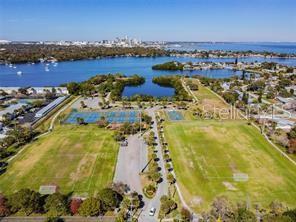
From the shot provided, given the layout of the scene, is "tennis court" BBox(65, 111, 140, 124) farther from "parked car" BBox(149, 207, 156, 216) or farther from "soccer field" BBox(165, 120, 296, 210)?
"parked car" BBox(149, 207, 156, 216)

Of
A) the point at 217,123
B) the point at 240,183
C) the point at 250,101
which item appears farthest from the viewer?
the point at 250,101

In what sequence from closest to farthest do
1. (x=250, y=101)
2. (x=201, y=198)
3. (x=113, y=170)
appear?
(x=201, y=198)
(x=113, y=170)
(x=250, y=101)

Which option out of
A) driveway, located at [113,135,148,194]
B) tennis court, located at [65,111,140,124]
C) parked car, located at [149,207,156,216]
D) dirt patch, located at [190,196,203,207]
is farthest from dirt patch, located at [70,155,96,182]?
tennis court, located at [65,111,140,124]

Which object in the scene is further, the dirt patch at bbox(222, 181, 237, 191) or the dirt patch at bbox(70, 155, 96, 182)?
the dirt patch at bbox(70, 155, 96, 182)

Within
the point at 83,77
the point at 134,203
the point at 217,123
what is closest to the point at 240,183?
the point at 134,203

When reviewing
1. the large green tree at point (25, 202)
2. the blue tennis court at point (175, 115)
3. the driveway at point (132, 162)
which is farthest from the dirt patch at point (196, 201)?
the blue tennis court at point (175, 115)

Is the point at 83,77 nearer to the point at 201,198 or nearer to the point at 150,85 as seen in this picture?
the point at 150,85
